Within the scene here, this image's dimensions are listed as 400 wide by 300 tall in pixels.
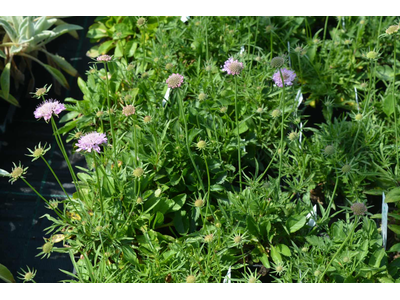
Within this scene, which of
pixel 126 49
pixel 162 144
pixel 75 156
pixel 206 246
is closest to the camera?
pixel 206 246

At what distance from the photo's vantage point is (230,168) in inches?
84.2

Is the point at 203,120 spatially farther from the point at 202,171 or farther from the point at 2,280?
the point at 2,280

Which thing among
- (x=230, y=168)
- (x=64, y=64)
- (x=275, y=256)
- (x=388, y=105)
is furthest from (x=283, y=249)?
(x=64, y=64)

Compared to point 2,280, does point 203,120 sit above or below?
above

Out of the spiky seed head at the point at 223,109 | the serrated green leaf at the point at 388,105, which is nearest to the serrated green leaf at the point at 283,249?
the spiky seed head at the point at 223,109

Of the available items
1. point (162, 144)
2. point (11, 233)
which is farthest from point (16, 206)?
point (162, 144)

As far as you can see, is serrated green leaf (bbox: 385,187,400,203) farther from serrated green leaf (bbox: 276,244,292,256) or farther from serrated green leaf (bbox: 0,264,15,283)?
serrated green leaf (bbox: 0,264,15,283)

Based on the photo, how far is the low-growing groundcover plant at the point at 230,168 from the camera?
71.8 inches

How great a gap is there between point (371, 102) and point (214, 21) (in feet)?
3.15

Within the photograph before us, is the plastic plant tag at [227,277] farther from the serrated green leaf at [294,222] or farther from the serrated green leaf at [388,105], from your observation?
the serrated green leaf at [388,105]

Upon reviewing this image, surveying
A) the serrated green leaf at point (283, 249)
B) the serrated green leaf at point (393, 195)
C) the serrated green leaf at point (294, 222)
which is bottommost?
the serrated green leaf at point (283, 249)

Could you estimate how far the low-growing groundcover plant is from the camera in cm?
182

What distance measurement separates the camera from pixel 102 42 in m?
3.29

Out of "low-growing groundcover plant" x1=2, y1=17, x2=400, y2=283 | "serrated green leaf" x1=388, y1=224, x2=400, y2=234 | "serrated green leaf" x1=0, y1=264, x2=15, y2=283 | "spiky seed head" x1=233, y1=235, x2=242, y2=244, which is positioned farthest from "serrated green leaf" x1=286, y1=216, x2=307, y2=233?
"serrated green leaf" x1=0, y1=264, x2=15, y2=283
